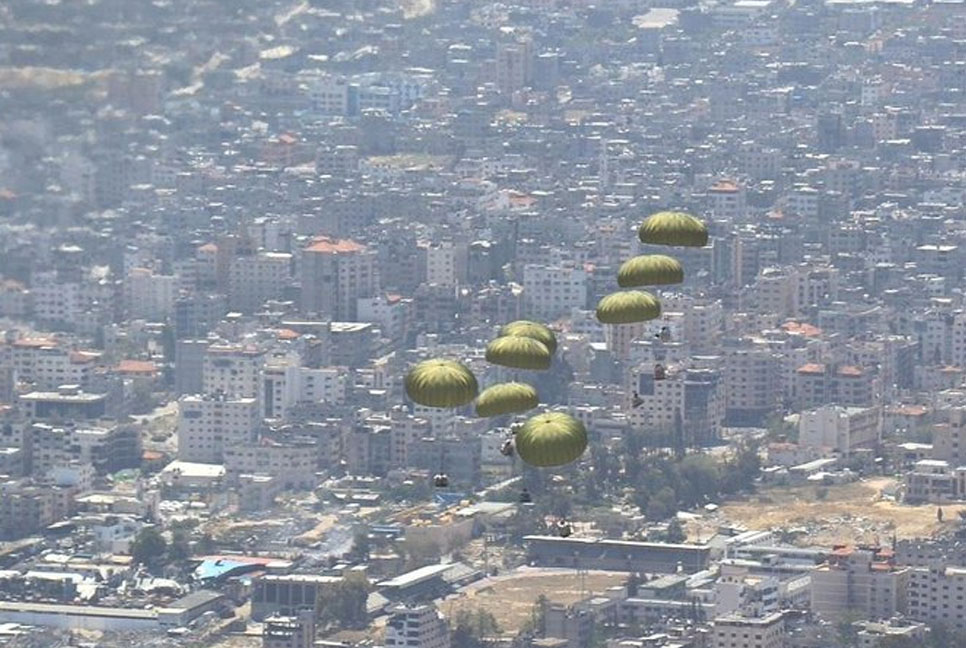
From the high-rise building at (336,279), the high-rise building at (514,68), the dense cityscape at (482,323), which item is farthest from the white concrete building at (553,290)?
the high-rise building at (514,68)

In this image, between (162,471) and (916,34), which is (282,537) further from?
(916,34)

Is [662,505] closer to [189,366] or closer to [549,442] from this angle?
[189,366]

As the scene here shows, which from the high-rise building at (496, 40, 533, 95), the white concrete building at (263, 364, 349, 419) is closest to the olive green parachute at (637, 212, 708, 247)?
the white concrete building at (263, 364, 349, 419)

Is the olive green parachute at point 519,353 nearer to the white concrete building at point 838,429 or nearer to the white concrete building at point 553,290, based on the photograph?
the white concrete building at point 838,429

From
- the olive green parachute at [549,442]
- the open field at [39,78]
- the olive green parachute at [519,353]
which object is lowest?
the olive green parachute at [549,442]

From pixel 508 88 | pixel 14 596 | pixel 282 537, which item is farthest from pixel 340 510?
pixel 508 88
